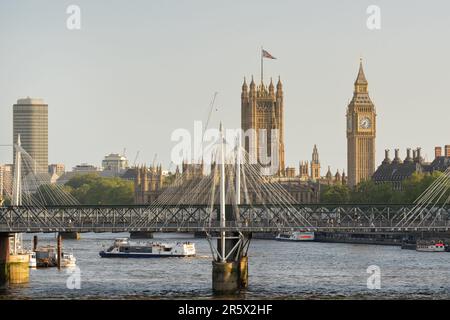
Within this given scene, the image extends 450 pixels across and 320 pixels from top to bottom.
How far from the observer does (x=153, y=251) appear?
5192 inches

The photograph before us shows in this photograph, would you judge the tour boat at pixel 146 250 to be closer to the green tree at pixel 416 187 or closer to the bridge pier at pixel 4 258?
the green tree at pixel 416 187

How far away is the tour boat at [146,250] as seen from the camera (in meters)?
129

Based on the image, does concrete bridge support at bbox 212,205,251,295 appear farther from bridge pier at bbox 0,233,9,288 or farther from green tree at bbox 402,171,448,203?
green tree at bbox 402,171,448,203

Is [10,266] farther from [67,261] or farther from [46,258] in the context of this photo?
[46,258]

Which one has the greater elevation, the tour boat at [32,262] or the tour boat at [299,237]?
the tour boat at [299,237]

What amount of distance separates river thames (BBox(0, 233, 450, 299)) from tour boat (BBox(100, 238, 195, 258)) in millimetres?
1295

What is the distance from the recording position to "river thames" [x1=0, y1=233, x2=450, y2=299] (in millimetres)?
81000

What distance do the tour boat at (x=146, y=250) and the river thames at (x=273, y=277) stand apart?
130cm

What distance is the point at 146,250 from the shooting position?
433 ft

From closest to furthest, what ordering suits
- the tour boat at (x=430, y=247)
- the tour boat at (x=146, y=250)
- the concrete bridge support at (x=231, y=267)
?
the concrete bridge support at (x=231, y=267), the tour boat at (x=146, y=250), the tour boat at (x=430, y=247)

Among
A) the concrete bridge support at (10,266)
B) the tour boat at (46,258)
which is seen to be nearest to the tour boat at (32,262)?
the tour boat at (46,258)
